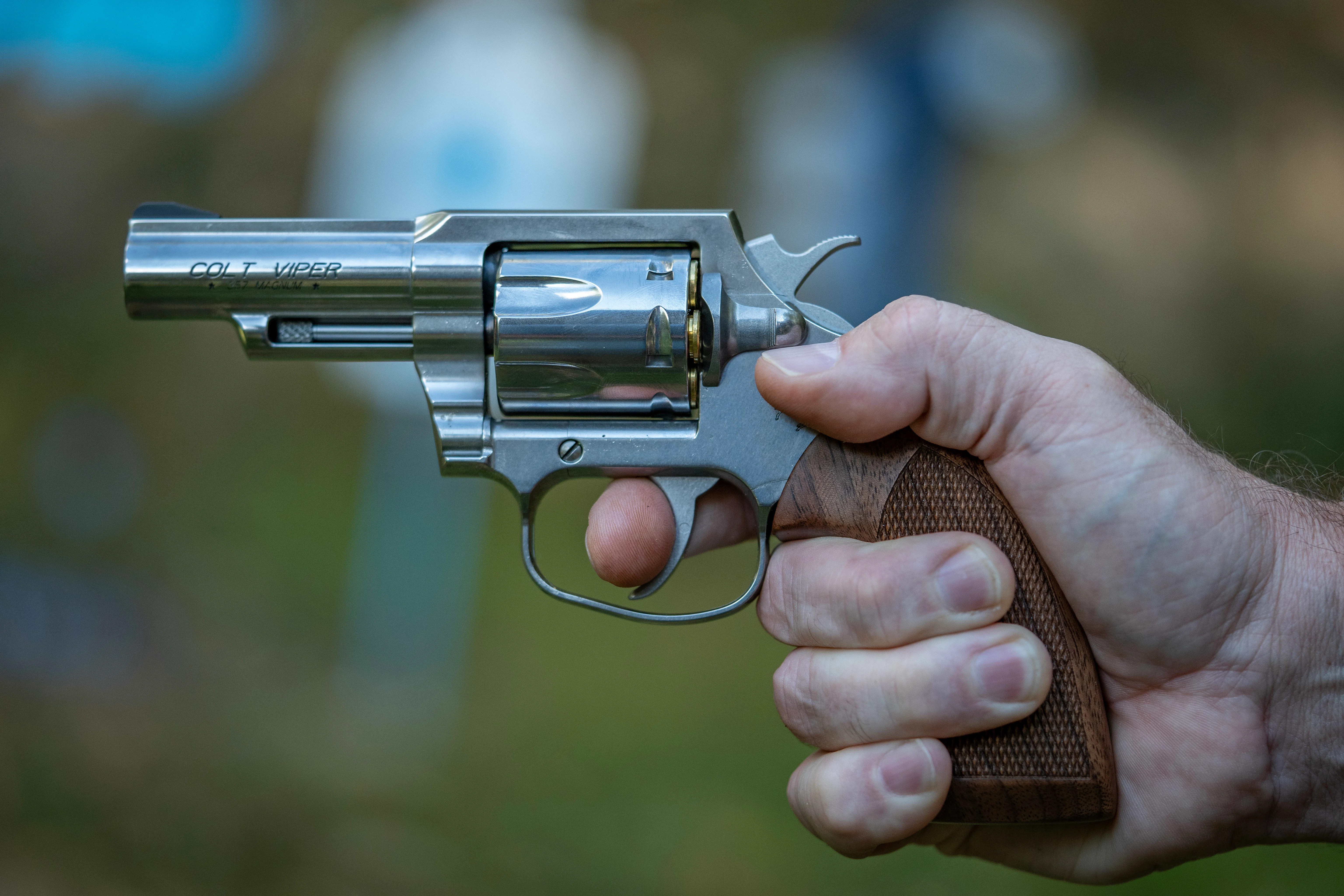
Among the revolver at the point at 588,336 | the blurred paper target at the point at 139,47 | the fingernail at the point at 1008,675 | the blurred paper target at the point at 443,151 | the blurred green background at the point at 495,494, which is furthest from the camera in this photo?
the blurred paper target at the point at 139,47

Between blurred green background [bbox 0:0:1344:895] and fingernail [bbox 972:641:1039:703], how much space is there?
1.09 meters

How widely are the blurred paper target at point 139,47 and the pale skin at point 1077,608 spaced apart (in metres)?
2.69

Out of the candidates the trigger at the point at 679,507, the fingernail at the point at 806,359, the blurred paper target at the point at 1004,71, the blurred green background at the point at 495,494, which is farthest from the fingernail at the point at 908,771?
the blurred paper target at the point at 1004,71

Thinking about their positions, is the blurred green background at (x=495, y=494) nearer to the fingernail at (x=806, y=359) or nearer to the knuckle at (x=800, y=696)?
the knuckle at (x=800, y=696)

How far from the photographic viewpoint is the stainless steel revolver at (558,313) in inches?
41.8

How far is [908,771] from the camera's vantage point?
0.98 metres

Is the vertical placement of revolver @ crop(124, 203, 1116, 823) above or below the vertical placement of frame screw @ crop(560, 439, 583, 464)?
above

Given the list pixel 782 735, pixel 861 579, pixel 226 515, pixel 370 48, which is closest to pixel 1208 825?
pixel 861 579

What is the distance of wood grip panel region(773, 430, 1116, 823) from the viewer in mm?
957

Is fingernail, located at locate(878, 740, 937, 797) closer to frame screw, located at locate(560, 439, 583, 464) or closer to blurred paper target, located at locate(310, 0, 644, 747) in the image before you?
frame screw, located at locate(560, 439, 583, 464)

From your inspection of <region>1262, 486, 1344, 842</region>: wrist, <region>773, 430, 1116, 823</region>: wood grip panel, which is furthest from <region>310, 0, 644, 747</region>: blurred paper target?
<region>1262, 486, 1344, 842</region>: wrist

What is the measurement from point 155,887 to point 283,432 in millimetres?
1342

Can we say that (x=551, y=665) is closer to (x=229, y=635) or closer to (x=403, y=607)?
(x=403, y=607)

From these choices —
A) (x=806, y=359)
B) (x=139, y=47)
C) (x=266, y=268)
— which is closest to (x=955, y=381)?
(x=806, y=359)
